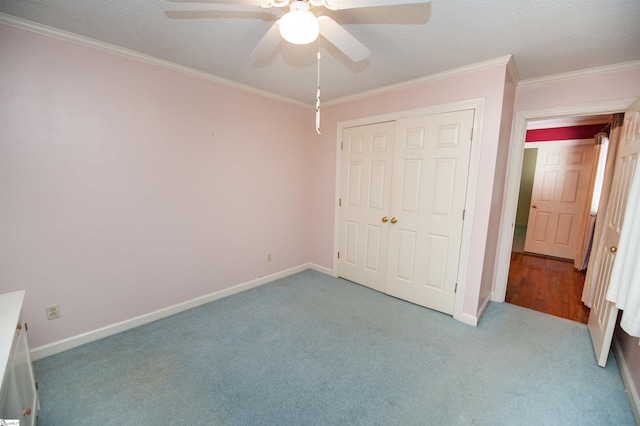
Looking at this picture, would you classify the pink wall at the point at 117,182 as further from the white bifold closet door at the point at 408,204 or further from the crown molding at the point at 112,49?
the white bifold closet door at the point at 408,204

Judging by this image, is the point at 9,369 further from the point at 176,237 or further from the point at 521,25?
the point at 521,25

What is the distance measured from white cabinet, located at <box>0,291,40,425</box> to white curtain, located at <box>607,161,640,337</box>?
299 cm

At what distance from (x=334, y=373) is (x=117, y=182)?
2.36 metres

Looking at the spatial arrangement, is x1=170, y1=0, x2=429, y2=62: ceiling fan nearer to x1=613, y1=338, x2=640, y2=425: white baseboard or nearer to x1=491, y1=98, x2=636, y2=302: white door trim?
x1=491, y1=98, x2=636, y2=302: white door trim

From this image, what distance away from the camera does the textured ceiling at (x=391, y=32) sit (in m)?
1.54

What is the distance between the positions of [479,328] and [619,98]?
2377 mm

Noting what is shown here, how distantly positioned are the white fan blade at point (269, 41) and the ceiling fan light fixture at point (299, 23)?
0.12 m

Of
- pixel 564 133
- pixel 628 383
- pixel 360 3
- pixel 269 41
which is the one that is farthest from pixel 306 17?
pixel 564 133

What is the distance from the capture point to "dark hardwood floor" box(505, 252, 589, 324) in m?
2.89

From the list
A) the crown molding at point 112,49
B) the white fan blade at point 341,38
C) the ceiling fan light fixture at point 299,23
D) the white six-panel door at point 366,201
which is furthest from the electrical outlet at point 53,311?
the white six-panel door at point 366,201

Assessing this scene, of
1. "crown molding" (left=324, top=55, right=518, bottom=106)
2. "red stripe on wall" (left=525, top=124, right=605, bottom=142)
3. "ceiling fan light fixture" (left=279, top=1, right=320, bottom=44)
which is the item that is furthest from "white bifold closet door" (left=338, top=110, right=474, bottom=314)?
"red stripe on wall" (left=525, top=124, right=605, bottom=142)

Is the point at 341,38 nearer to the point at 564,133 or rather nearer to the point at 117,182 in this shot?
the point at 117,182

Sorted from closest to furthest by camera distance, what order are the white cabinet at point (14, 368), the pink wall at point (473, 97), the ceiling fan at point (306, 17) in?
the white cabinet at point (14, 368), the ceiling fan at point (306, 17), the pink wall at point (473, 97)

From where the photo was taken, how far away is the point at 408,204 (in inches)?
113
